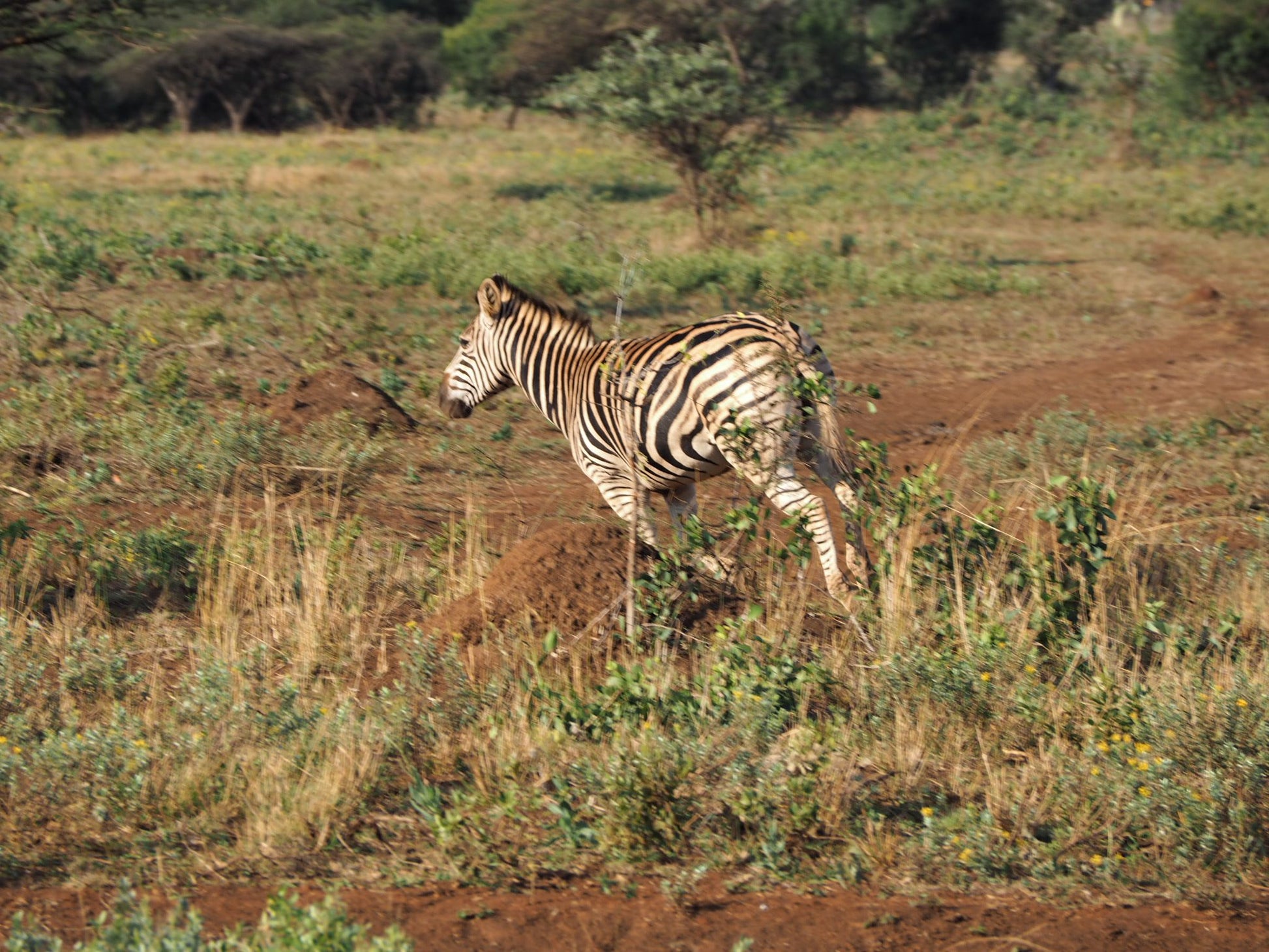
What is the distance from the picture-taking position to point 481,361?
697cm

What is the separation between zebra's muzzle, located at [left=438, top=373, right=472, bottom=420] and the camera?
23.5 ft

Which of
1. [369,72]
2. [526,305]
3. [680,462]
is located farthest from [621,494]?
[369,72]

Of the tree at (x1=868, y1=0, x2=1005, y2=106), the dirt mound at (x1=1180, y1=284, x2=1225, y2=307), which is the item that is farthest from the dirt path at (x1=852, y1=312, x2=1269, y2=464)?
the tree at (x1=868, y1=0, x2=1005, y2=106)

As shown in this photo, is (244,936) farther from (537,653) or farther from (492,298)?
(492,298)

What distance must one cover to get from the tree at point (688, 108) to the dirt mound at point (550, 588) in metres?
11.2

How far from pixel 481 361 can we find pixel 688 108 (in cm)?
981

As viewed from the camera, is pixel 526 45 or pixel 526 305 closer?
pixel 526 305

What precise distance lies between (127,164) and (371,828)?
22.2 meters

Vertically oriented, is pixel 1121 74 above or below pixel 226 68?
below

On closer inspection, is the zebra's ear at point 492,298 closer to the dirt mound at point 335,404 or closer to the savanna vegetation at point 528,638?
the savanna vegetation at point 528,638

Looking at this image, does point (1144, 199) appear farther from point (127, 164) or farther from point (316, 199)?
point (127, 164)

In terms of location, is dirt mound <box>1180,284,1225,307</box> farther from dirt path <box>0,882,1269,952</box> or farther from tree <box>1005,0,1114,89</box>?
tree <box>1005,0,1114,89</box>

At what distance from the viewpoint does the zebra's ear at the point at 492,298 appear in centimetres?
671

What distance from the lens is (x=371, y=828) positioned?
4.07m
